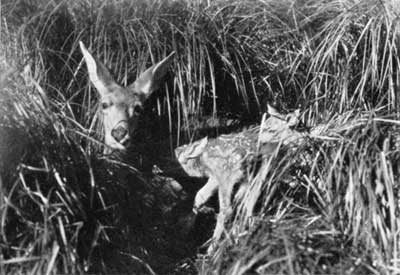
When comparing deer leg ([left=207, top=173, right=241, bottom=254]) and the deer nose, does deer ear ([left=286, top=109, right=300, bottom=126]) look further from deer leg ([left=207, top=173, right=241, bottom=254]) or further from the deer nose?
the deer nose

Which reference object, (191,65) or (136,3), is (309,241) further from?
(136,3)

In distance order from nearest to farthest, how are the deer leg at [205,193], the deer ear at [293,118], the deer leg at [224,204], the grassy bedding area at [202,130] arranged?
the grassy bedding area at [202,130], the deer leg at [224,204], the deer ear at [293,118], the deer leg at [205,193]

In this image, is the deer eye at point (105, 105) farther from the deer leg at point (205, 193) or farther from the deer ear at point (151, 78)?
the deer leg at point (205, 193)

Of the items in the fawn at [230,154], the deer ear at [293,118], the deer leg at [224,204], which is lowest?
the deer leg at [224,204]

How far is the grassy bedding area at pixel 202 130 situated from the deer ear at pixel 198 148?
0.19 metres

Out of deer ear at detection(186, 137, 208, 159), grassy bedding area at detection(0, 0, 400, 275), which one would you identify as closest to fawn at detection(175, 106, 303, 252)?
deer ear at detection(186, 137, 208, 159)

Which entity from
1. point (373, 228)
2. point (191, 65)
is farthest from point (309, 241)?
point (191, 65)

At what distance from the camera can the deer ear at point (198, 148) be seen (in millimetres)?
5879

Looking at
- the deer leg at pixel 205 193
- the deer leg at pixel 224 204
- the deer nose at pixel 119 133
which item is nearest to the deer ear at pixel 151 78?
the deer nose at pixel 119 133

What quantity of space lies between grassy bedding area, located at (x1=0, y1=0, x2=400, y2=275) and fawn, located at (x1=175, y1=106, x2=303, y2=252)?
11 centimetres

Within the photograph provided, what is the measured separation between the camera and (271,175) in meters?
5.32

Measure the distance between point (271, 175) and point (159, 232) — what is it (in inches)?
38.5

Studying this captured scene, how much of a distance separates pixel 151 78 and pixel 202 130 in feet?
2.26

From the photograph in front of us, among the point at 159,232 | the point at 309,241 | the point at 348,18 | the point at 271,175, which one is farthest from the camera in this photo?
the point at 348,18
